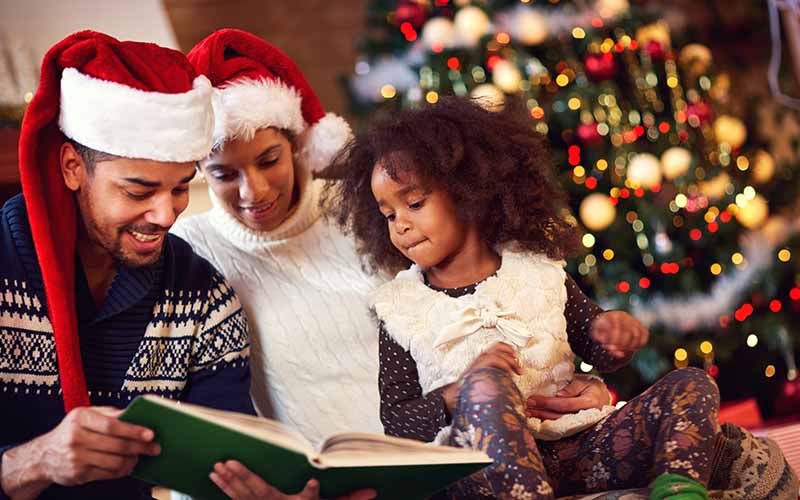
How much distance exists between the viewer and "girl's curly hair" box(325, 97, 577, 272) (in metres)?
1.86

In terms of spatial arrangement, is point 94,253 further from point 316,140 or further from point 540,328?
point 540,328

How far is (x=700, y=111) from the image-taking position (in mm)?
3521

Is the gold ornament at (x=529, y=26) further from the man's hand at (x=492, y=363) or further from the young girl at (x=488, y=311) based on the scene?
the man's hand at (x=492, y=363)

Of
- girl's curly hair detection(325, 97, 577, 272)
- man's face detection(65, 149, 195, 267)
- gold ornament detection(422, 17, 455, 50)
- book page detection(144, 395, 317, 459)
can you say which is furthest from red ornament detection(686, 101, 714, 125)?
book page detection(144, 395, 317, 459)

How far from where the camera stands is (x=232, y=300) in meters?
2.01

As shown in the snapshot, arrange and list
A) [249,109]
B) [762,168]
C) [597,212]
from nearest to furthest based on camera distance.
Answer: [249,109], [597,212], [762,168]

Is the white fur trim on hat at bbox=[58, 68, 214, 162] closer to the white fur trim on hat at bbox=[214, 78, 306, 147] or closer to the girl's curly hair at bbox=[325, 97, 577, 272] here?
the white fur trim on hat at bbox=[214, 78, 306, 147]

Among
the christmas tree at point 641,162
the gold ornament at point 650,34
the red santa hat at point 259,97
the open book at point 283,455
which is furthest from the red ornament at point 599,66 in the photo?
the open book at point 283,455

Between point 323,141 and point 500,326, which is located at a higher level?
point 323,141

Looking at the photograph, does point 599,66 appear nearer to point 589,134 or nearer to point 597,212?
point 589,134

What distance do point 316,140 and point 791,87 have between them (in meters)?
3.11

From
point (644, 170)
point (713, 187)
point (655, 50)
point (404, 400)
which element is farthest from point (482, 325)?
point (655, 50)

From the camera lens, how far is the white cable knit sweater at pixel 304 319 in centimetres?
213

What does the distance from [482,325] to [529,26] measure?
187 centimetres
